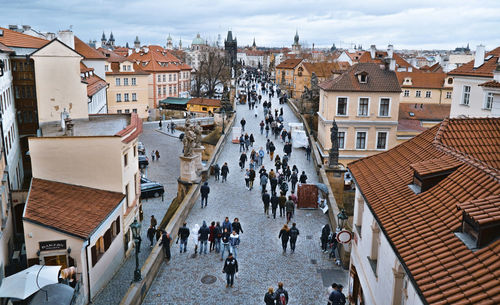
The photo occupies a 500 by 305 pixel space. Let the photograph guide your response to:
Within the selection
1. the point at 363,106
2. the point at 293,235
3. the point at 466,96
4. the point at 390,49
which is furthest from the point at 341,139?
the point at 390,49

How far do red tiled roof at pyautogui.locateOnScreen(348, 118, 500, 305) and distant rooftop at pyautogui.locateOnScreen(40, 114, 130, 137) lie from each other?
12.5 m

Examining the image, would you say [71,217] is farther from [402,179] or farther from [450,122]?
[450,122]

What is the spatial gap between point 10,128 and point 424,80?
171 feet

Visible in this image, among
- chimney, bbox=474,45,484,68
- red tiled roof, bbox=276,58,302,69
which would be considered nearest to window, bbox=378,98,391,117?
chimney, bbox=474,45,484,68

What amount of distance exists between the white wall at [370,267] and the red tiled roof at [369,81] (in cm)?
2269

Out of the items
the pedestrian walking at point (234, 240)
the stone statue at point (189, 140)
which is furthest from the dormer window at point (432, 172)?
the stone statue at point (189, 140)

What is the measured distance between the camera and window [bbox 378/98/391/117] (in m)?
35.4

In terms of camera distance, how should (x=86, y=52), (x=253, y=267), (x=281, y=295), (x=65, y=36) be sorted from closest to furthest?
1. (x=281, y=295)
2. (x=253, y=267)
3. (x=65, y=36)
4. (x=86, y=52)

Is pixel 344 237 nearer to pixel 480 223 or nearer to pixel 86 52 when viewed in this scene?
pixel 480 223

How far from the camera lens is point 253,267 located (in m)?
15.9

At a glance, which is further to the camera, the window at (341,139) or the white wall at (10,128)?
the window at (341,139)

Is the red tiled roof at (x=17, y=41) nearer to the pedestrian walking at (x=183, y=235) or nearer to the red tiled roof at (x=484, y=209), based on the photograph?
the pedestrian walking at (x=183, y=235)

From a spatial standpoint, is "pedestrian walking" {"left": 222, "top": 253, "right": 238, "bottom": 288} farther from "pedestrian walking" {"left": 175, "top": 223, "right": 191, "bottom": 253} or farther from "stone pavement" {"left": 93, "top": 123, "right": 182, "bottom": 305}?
"stone pavement" {"left": 93, "top": 123, "right": 182, "bottom": 305}

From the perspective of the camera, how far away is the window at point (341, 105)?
35.4 meters
